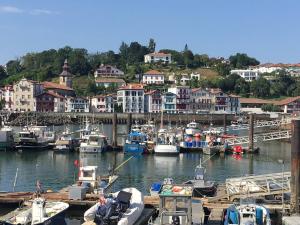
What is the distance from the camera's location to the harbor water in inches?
1519

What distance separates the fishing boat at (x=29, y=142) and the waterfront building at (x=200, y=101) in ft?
252

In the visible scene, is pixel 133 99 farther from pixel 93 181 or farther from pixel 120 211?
pixel 120 211

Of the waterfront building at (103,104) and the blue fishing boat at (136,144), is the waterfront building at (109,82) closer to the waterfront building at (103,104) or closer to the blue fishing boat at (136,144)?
the waterfront building at (103,104)

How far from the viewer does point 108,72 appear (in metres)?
168

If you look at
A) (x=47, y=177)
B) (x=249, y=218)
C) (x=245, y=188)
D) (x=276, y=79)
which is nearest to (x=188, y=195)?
A: (x=249, y=218)

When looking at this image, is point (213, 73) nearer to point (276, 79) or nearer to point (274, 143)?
point (276, 79)

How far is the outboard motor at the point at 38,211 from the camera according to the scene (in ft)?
66.4

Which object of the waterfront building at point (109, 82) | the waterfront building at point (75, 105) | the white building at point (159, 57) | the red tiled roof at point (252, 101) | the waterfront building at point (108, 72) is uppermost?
the white building at point (159, 57)

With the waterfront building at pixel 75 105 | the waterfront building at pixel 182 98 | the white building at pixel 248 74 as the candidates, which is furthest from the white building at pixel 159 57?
the waterfront building at pixel 75 105

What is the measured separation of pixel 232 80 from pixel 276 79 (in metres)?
17.7

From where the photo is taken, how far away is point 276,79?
16612 centimetres

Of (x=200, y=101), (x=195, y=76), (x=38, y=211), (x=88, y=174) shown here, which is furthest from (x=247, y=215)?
(x=195, y=76)

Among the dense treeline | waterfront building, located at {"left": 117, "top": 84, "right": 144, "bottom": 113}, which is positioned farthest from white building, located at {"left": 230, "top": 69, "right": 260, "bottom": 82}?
waterfront building, located at {"left": 117, "top": 84, "right": 144, "bottom": 113}

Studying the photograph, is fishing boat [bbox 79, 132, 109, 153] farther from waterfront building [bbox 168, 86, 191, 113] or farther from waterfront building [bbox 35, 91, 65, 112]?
waterfront building [bbox 168, 86, 191, 113]
